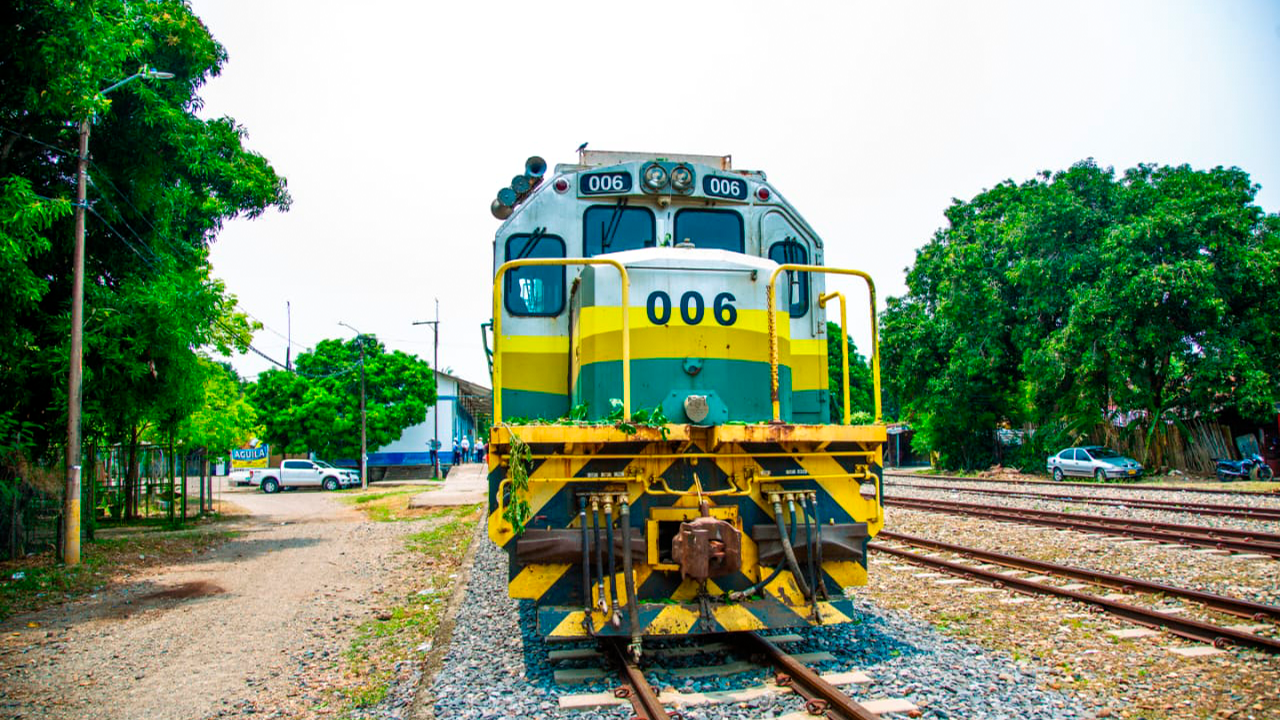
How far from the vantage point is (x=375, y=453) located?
44688 millimetres

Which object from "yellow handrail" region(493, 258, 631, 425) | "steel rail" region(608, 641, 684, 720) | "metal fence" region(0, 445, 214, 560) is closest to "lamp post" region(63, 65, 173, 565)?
"metal fence" region(0, 445, 214, 560)

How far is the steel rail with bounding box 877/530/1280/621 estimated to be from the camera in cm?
680

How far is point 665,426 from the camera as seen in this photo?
16.7 ft

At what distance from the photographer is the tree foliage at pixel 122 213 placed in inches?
424

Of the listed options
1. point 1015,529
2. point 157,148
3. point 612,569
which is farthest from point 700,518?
point 157,148

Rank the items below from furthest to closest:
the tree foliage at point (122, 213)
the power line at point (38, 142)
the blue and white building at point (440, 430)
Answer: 1. the blue and white building at point (440, 430)
2. the power line at point (38, 142)
3. the tree foliage at point (122, 213)

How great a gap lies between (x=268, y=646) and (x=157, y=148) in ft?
33.9

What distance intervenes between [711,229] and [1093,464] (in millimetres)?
24076

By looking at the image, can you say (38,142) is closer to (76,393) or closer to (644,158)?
(76,393)

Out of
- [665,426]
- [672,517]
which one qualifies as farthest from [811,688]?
[665,426]

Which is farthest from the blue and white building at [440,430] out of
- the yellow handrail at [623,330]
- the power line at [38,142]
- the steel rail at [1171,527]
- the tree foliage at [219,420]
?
the yellow handrail at [623,330]

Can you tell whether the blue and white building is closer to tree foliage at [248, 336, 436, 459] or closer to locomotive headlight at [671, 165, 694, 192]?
tree foliage at [248, 336, 436, 459]

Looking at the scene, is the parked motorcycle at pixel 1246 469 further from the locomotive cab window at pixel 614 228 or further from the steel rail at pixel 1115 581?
the locomotive cab window at pixel 614 228

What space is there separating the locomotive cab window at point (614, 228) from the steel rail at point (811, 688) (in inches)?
124
